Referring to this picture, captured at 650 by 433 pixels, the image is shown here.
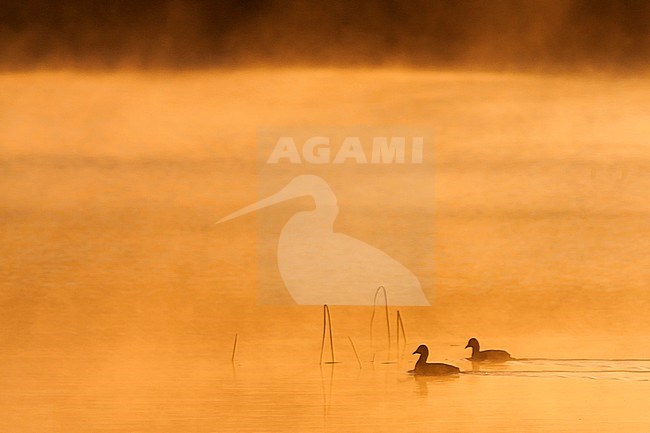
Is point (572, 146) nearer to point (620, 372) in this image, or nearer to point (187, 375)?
point (620, 372)

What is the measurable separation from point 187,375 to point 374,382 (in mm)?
650

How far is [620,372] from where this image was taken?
3.64m

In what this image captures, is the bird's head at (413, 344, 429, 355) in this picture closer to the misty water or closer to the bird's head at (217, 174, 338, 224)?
the misty water

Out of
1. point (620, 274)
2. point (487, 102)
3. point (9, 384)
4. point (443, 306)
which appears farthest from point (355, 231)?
point (9, 384)

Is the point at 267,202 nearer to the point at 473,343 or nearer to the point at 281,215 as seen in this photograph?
the point at 281,215

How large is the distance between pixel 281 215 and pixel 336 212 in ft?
0.68

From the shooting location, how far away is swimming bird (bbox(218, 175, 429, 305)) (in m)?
3.95

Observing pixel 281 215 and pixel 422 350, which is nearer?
pixel 422 350

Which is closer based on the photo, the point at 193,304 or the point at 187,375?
the point at 187,375

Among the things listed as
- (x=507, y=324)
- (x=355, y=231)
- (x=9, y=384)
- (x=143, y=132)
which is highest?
(x=143, y=132)

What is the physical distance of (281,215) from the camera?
159 inches

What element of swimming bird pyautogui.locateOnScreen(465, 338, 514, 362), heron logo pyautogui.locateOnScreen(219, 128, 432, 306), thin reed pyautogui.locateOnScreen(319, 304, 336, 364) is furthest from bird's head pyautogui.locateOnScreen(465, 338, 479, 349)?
thin reed pyautogui.locateOnScreen(319, 304, 336, 364)

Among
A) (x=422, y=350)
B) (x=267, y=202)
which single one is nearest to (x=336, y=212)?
(x=267, y=202)

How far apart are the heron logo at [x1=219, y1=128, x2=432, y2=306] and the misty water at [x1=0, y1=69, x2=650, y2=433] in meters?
0.02
